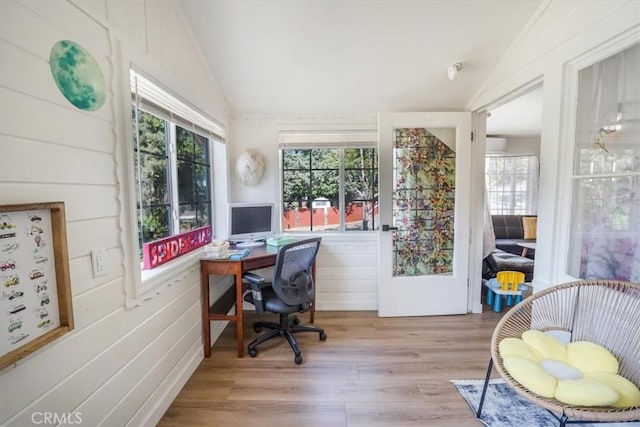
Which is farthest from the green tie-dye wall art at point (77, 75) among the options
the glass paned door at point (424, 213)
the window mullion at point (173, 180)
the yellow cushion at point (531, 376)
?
the glass paned door at point (424, 213)

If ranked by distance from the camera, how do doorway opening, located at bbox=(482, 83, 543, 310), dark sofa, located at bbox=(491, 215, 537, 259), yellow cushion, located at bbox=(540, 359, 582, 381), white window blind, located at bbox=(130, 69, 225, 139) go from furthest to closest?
dark sofa, located at bbox=(491, 215, 537, 259) → doorway opening, located at bbox=(482, 83, 543, 310) → white window blind, located at bbox=(130, 69, 225, 139) → yellow cushion, located at bbox=(540, 359, 582, 381)

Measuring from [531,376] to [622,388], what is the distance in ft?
1.04

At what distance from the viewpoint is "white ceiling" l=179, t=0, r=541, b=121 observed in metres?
1.92

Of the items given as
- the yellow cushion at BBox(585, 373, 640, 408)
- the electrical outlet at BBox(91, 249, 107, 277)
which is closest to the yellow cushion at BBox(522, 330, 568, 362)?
the yellow cushion at BBox(585, 373, 640, 408)

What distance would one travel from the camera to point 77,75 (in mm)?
1101

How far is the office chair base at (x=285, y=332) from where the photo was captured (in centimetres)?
221

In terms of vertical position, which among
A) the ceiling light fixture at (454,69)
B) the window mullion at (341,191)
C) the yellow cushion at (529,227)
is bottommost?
the yellow cushion at (529,227)

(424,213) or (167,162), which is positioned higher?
(167,162)

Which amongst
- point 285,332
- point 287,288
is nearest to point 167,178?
point 287,288

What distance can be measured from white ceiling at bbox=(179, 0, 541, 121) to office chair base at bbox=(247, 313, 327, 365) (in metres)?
2.01

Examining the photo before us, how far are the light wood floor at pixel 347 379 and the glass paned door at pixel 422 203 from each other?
24.3 inches

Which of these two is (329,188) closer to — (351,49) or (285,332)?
(351,49)

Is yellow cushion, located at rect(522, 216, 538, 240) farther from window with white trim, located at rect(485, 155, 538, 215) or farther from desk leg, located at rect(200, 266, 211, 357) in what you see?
desk leg, located at rect(200, 266, 211, 357)

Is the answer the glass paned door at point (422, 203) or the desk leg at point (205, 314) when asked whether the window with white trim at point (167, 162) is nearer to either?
the desk leg at point (205, 314)
